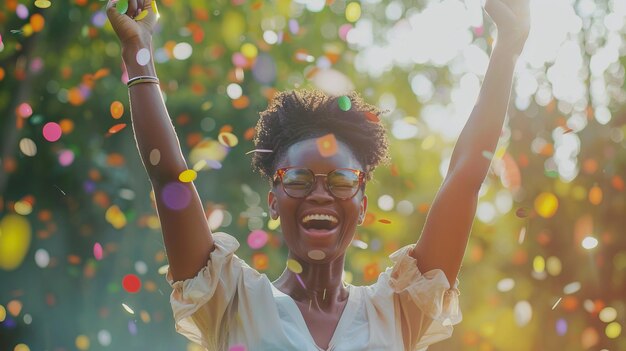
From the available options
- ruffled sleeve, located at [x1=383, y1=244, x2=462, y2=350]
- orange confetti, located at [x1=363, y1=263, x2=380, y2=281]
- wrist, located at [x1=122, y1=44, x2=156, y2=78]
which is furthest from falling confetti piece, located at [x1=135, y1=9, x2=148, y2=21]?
orange confetti, located at [x1=363, y1=263, x2=380, y2=281]

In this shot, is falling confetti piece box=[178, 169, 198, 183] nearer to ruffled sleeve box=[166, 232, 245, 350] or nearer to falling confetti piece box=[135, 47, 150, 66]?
ruffled sleeve box=[166, 232, 245, 350]

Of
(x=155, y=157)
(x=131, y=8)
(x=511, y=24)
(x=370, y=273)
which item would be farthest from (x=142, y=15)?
(x=370, y=273)

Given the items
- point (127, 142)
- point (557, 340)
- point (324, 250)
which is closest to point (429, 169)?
point (557, 340)

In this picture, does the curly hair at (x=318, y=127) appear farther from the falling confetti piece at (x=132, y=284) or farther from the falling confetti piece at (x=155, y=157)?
the falling confetti piece at (x=132, y=284)

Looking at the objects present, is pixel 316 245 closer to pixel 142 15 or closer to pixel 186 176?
pixel 186 176

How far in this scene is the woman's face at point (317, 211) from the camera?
10.7 ft

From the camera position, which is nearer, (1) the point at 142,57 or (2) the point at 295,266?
(1) the point at 142,57

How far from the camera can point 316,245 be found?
3268 millimetres

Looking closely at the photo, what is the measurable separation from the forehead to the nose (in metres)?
0.04

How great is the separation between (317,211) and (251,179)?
7755 mm

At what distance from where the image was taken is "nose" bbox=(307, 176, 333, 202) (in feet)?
10.7

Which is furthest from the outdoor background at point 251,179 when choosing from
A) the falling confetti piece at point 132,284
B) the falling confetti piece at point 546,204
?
the falling confetti piece at point 132,284

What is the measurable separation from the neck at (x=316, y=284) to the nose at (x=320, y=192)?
23 centimetres

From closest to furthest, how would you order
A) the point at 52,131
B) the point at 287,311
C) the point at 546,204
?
1. the point at 287,311
2. the point at 52,131
3. the point at 546,204
